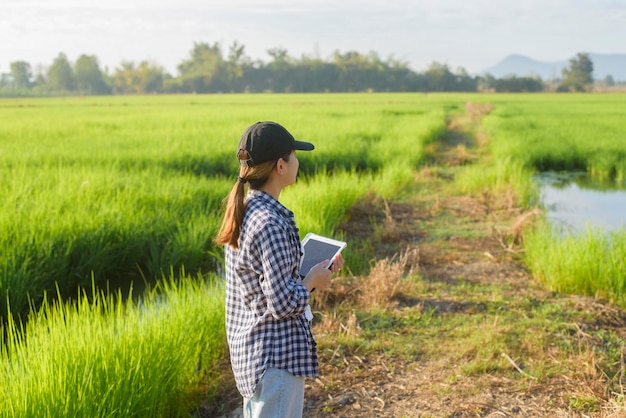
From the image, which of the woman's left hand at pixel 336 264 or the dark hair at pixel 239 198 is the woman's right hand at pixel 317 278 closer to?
the woman's left hand at pixel 336 264

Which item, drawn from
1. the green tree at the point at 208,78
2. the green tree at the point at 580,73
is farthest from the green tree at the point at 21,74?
the green tree at the point at 580,73

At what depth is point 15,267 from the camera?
397cm

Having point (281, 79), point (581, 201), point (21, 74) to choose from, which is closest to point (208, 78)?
point (281, 79)

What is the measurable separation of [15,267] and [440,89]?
70.1 metres

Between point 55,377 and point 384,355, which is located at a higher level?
point 55,377

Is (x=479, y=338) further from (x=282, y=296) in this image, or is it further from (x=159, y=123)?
(x=159, y=123)

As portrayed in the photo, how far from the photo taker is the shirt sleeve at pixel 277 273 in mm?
1594

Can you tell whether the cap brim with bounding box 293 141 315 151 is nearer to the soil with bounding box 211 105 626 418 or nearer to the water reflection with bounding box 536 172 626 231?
the soil with bounding box 211 105 626 418

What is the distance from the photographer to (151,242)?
4977 mm

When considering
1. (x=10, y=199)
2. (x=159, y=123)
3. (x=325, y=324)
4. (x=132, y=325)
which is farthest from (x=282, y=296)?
(x=159, y=123)

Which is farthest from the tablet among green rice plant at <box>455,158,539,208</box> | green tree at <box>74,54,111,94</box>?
green tree at <box>74,54,111,94</box>

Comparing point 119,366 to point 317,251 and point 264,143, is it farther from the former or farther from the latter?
point 264,143

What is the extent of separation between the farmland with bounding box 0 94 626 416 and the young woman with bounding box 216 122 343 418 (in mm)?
695

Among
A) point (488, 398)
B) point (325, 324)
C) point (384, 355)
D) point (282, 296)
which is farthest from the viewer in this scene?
point (325, 324)
